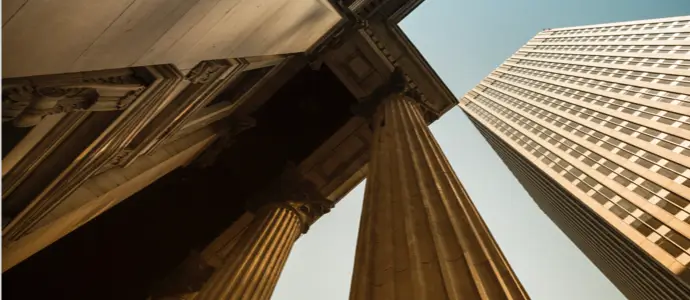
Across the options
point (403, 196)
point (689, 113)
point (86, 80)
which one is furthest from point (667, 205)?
point (86, 80)

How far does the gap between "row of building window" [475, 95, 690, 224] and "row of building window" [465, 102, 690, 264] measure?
4.57 feet

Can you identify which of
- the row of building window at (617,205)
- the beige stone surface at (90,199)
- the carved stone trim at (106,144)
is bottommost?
the row of building window at (617,205)

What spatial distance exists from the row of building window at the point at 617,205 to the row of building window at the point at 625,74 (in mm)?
11206

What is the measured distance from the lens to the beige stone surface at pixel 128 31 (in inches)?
127

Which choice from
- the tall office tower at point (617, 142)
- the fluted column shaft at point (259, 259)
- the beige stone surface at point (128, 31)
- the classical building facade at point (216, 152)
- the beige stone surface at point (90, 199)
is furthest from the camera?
the tall office tower at point (617, 142)

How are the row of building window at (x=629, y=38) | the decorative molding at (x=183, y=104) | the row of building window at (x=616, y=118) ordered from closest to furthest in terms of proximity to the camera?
the decorative molding at (x=183, y=104) → the row of building window at (x=616, y=118) → the row of building window at (x=629, y=38)

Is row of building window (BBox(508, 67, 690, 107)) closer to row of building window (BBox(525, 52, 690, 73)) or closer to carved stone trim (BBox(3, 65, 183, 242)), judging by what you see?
row of building window (BBox(525, 52, 690, 73))

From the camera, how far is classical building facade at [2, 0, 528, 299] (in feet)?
15.6

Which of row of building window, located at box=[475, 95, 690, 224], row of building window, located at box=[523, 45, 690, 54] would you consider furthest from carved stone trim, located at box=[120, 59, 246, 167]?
row of building window, located at box=[523, 45, 690, 54]

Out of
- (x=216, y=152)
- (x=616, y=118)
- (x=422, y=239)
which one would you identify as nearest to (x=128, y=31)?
(x=422, y=239)

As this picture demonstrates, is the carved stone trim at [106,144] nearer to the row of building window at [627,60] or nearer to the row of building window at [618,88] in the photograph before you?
the row of building window at [618,88]

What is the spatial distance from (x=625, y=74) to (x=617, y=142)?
13770 mm

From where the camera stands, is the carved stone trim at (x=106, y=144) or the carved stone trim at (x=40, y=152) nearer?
the carved stone trim at (x=40, y=152)

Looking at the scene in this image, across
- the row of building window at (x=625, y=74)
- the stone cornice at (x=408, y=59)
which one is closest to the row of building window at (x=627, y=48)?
the row of building window at (x=625, y=74)
